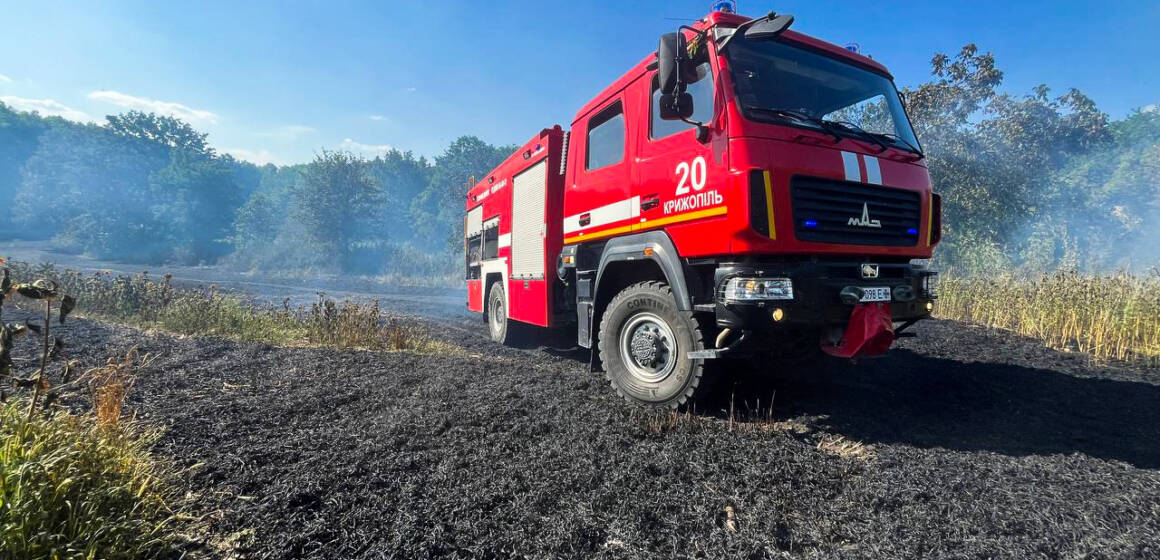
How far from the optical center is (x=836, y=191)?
124 inches

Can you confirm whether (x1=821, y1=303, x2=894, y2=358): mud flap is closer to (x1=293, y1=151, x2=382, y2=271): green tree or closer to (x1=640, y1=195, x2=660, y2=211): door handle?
(x1=640, y1=195, x2=660, y2=211): door handle

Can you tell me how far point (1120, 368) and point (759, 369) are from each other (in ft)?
13.6

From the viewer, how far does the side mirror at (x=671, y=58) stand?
3281 millimetres

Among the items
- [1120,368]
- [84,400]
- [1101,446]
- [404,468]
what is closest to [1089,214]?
[1120,368]

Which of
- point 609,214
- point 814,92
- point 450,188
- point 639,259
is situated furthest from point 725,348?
point 450,188

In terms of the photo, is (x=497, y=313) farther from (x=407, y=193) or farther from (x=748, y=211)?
(x=407, y=193)

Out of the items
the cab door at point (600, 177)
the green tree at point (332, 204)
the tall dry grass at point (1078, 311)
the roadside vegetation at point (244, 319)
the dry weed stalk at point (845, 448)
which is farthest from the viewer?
the green tree at point (332, 204)

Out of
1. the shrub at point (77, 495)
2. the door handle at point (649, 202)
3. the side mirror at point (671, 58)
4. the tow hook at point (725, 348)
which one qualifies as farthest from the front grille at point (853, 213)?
the shrub at point (77, 495)

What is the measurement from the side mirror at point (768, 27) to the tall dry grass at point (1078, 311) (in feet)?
19.6

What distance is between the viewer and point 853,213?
3232 millimetres

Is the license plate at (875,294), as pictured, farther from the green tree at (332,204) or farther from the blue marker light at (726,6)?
the green tree at (332,204)

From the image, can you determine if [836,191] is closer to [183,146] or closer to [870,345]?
[870,345]

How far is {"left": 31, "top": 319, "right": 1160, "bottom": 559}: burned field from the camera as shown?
192 centimetres

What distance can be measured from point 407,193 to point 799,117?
205ft
